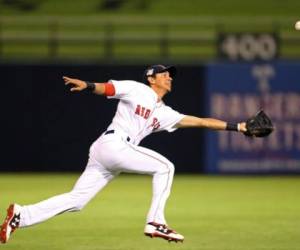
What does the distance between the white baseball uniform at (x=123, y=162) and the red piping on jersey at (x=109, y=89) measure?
1.6 inches

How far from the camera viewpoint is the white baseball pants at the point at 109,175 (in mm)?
7711

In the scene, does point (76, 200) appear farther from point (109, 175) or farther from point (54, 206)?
point (109, 175)

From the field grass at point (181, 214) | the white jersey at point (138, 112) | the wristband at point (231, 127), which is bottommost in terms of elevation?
the field grass at point (181, 214)

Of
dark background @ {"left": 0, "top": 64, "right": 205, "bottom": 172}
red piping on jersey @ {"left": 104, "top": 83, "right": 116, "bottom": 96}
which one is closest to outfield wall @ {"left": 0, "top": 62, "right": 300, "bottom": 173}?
dark background @ {"left": 0, "top": 64, "right": 205, "bottom": 172}

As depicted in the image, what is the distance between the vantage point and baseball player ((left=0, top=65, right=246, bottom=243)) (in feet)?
25.1

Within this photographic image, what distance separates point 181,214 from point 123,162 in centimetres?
299

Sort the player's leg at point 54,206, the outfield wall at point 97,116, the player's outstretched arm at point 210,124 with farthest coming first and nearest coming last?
the outfield wall at point 97,116 → the player's outstretched arm at point 210,124 → the player's leg at point 54,206

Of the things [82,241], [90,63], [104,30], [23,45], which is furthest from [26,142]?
[82,241]

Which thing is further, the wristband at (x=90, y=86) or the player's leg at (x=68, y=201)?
the player's leg at (x=68, y=201)

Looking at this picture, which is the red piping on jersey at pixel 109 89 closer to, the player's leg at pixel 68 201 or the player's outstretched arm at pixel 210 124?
the player's leg at pixel 68 201

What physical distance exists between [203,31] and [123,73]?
5824 mm

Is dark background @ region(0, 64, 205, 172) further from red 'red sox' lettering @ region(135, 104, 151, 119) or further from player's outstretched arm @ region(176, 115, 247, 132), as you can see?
red 'red sox' lettering @ region(135, 104, 151, 119)

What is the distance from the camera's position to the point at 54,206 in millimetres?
7707

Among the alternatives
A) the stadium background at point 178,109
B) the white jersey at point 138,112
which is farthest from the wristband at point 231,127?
the stadium background at point 178,109
